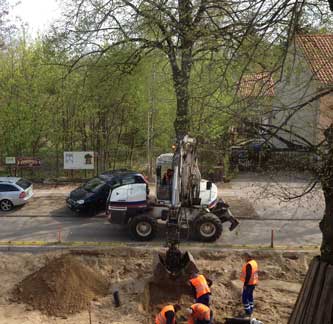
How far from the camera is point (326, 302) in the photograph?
26.2ft

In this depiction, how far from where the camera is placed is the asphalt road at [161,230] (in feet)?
51.3

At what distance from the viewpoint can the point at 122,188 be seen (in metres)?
16.1

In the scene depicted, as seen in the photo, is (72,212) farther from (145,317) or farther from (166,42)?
(145,317)

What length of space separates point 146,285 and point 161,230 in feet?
15.5

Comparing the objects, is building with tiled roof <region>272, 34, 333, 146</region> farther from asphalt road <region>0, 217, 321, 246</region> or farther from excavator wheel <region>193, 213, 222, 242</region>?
asphalt road <region>0, 217, 321, 246</region>

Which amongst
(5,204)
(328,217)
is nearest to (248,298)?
(328,217)

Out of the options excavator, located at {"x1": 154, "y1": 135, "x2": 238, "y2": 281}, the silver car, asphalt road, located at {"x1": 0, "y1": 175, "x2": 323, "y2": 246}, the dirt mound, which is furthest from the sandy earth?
the silver car

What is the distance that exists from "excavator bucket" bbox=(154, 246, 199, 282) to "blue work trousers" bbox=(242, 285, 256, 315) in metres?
1.56

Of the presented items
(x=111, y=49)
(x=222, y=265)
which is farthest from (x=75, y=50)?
(x=222, y=265)

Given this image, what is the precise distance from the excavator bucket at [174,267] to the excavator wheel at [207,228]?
3463mm

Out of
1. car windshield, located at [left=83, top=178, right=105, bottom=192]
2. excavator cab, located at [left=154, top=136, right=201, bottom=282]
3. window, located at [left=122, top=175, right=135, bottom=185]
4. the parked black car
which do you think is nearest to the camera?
excavator cab, located at [left=154, top=136, right=201, bottom=282]

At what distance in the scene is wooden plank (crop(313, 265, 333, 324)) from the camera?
796 centimetres

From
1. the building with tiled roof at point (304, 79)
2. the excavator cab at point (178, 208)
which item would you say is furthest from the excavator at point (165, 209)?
the building with tiled roof at point (304, 79)

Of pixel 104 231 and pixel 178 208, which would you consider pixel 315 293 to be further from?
pixel 104 231
